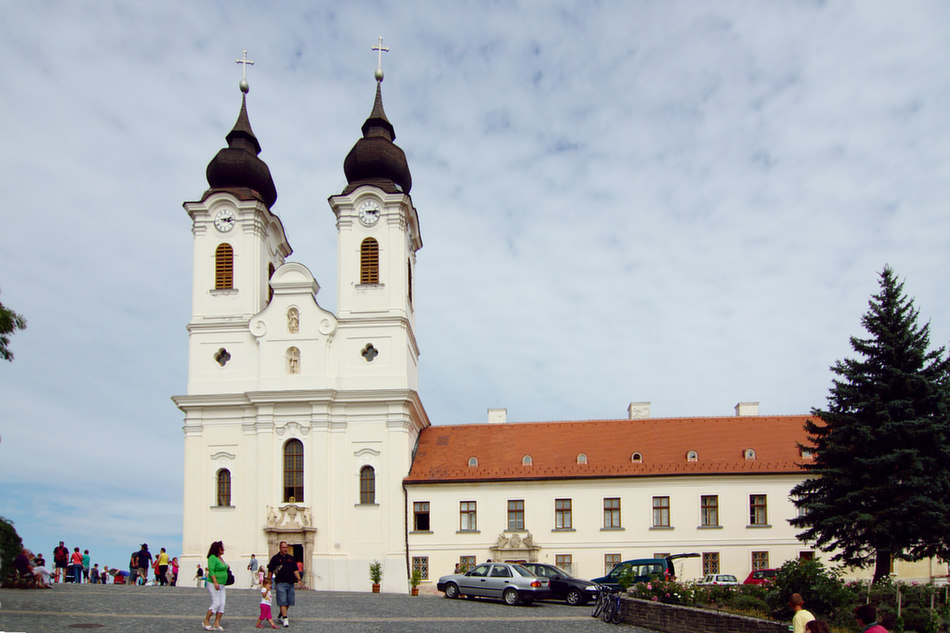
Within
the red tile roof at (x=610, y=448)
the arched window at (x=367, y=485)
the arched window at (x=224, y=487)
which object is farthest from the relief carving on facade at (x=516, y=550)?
the arched window at (x=224, y=487)

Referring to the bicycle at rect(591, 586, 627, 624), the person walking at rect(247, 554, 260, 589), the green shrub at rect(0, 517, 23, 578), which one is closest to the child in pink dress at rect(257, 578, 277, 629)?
the green shrub at rect(0, 517, 23, 578)

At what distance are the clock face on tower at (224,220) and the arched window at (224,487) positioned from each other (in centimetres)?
1120

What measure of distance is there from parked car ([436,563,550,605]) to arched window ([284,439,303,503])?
1405 cm

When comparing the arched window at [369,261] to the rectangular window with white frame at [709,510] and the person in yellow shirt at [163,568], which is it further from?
the rectangular window with white frame at [709,510]

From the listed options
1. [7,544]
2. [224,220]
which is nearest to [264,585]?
[7,544]

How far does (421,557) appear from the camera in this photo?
42.5 meters

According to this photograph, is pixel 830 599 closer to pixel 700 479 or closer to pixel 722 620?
pixel 722 620

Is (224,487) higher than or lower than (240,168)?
lower

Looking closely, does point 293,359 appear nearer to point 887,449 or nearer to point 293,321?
point 293,321

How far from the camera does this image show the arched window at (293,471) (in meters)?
43.2

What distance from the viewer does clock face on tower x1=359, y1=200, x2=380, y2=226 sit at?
4644 cm

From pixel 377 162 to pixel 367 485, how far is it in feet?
49.6

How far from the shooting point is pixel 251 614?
23.3 metres

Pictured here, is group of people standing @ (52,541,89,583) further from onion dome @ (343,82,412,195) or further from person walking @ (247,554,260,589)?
onion dome @ (343,82,412,195)
